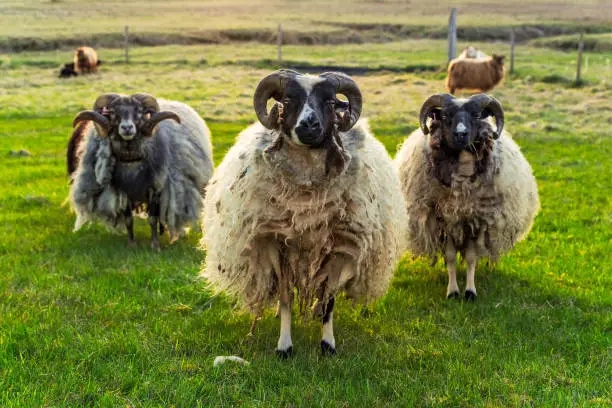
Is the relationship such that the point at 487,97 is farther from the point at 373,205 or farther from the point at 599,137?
the point at 599,137

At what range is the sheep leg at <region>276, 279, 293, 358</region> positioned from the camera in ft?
18.8

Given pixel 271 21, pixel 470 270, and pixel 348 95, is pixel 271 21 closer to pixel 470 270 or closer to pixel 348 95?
pixel 470 270

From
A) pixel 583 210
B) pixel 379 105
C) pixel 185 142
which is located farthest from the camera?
pixel 379 105

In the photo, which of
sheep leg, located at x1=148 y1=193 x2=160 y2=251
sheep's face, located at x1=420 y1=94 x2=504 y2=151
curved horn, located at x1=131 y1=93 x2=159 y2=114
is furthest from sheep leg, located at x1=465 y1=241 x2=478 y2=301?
curved horn, located at x1=131 y1=93 x2=159 y2=114

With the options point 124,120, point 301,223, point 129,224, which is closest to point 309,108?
point 301,223

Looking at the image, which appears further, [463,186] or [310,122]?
[463,186]

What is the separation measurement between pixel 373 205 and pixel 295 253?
697mm

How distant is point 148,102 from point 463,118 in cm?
399

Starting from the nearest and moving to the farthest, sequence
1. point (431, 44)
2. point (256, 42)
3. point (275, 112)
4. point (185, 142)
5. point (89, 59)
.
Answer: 1. point (275, 112)
2. point (185, 142)
3. point (89, 59)
4. point (431, 44)
5. point (256, 42)

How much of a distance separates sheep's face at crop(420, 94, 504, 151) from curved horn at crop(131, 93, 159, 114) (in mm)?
3551

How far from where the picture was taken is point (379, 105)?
72.2 ft

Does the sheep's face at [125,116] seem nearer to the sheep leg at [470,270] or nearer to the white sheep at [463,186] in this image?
the white sheep at [463,186]

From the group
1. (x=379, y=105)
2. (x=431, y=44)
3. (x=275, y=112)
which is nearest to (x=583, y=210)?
(x=275, y=112)

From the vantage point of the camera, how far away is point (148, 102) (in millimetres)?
9109
